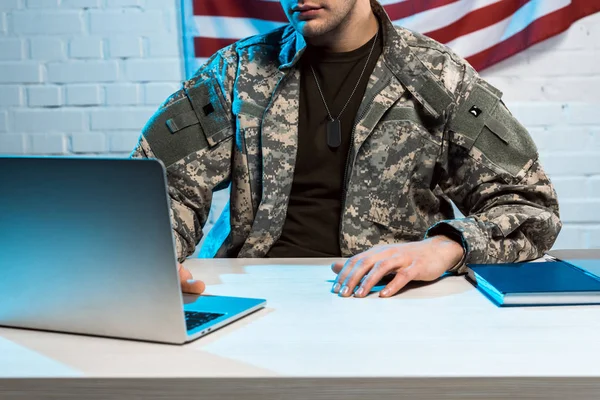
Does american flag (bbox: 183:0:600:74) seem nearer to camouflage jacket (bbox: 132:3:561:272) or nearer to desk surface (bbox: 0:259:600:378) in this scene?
camouflage jacket (bbox: 132:3:561:272)

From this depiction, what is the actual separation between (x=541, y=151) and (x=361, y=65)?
93 centimetres

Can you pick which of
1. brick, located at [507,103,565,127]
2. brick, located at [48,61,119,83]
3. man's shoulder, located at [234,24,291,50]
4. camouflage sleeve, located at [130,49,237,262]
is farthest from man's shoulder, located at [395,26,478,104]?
brick, located at [48,61,119,83]

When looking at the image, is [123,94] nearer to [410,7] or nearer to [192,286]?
[410,7]

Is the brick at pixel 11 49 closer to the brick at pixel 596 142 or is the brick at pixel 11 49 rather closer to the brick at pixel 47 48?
the brick at pixel 47 48

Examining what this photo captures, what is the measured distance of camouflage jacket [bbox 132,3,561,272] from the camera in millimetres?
1308

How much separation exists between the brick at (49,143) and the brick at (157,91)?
1.04ft

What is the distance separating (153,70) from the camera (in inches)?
86.4

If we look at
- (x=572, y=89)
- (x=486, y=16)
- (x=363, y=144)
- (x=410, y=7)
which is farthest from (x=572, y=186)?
(x=363, y=144)

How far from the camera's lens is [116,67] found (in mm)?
2215

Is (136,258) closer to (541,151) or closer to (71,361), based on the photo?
(71,361)

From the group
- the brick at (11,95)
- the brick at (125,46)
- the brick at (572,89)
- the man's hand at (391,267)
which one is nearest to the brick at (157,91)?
the brick at (125,46)

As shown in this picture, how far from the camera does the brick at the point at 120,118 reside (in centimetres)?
222

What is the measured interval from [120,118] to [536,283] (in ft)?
5.44

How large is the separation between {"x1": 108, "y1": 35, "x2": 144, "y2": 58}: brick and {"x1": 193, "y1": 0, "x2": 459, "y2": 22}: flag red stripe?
0.74 ft
